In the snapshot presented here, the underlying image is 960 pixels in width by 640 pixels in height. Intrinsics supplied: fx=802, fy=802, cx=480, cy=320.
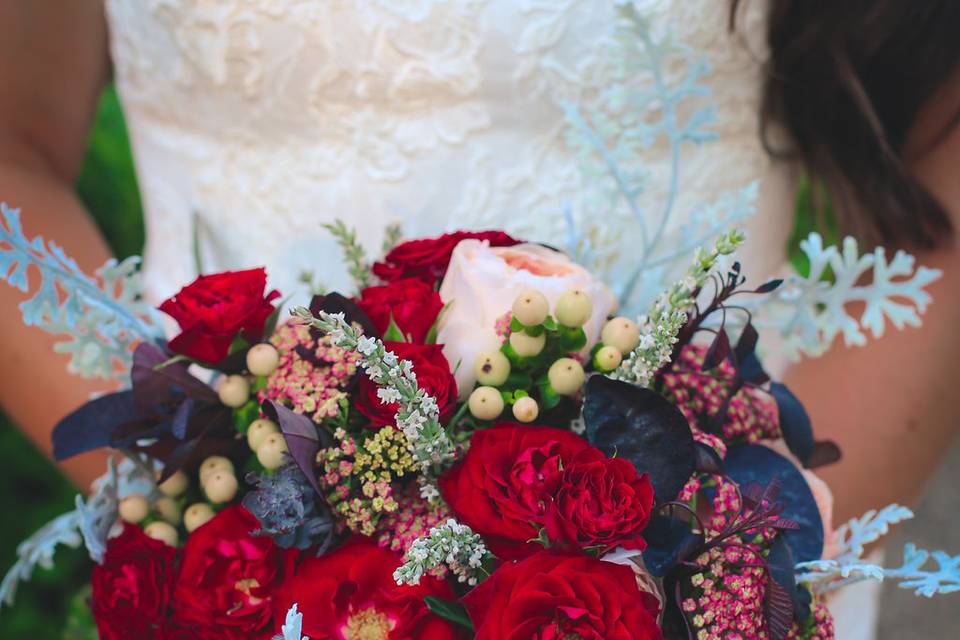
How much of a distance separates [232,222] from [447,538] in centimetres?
80

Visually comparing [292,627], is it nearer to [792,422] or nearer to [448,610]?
[448,610]

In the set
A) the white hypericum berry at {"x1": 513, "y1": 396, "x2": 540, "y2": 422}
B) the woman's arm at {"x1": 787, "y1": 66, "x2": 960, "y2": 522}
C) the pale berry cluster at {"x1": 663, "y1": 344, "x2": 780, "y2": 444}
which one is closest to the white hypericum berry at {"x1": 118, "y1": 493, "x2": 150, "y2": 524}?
the white hypericum berry at {"x1": 513, "y1": 396, "x2": 540, "y2": 422}

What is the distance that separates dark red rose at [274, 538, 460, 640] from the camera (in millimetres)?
520

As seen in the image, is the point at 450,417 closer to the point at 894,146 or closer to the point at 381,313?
the point at 381,313

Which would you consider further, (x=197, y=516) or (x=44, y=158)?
(x=44, y=158)

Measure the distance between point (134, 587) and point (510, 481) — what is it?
0.98 feet

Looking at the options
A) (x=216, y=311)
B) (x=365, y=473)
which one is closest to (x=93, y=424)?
(x=216, y=311)

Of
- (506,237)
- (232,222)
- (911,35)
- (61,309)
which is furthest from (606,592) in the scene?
(911,35)

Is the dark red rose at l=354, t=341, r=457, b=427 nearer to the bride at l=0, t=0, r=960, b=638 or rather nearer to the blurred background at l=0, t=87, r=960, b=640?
the bride at l=0, t=0, r=960, b=638

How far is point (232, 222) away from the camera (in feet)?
3.79

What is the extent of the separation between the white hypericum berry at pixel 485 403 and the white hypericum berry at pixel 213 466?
211 mm

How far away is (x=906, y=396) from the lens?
41.8 inches

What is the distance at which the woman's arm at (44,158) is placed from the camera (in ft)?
3.65

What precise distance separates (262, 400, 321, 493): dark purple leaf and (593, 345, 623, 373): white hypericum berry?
0.21 metres
